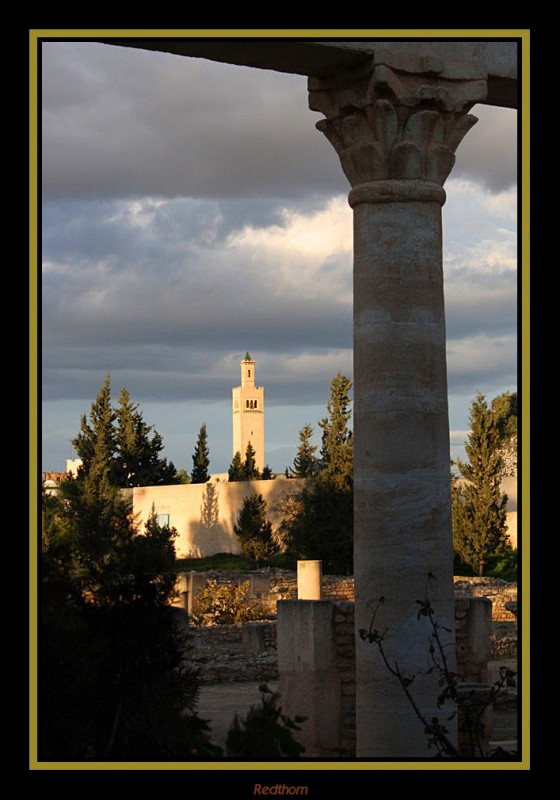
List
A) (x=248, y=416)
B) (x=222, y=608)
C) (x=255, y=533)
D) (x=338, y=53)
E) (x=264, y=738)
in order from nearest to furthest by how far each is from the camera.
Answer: (x=264, y=738), (x=338, y=53), (x=222, y=608), (x=255, y=533), (x=248, y=416)

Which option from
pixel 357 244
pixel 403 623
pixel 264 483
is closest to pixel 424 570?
pixel 403 623

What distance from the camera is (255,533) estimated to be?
48250mm

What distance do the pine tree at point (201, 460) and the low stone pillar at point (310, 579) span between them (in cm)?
3801

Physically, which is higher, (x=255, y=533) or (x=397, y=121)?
(x=397, y=121)

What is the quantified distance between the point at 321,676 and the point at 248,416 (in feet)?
297

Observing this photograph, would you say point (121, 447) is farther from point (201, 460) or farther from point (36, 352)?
point (36, 352)

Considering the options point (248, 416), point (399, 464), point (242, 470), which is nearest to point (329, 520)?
point (242, 470)

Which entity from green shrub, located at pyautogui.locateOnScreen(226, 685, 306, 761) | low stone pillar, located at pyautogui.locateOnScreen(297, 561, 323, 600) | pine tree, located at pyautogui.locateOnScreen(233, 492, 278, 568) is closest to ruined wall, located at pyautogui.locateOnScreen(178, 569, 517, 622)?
low stone pillar, located at pyautogui.locateOnScreen(297, 561, 323, 600)

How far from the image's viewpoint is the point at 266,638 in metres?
25.3

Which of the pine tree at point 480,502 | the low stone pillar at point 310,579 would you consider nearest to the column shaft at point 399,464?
the low stone pillar at point 310,579

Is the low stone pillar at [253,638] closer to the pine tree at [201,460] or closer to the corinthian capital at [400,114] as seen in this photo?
the corinthian capital at [400,114]

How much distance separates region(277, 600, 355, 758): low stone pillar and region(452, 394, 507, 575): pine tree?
30.1 metres

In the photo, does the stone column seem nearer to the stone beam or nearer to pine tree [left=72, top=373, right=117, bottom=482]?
the stone beam

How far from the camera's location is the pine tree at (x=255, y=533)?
47.4m
